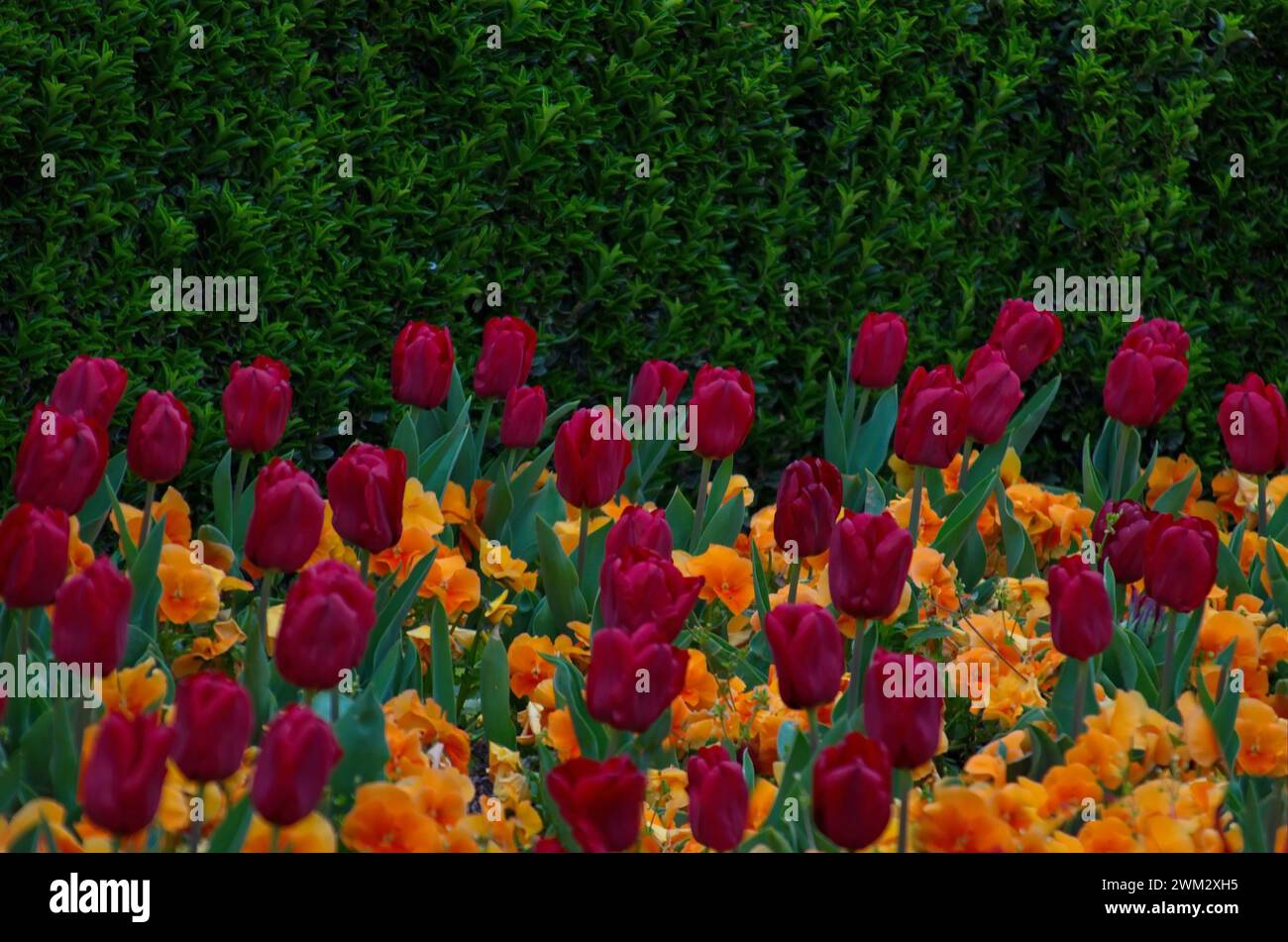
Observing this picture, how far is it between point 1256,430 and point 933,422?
0.65 m

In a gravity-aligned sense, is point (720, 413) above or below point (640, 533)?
above

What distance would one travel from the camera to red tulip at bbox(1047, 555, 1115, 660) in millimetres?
2383

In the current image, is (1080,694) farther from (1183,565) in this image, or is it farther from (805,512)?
(805,512)

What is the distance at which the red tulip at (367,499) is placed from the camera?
2479mm

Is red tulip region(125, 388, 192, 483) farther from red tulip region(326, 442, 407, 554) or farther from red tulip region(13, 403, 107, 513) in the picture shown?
red tulip region(326, 442, 407, 554)

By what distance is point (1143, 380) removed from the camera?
3.45m

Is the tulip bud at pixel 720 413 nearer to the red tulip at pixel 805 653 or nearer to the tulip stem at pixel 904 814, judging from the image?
the red tulip at pixel 805 653

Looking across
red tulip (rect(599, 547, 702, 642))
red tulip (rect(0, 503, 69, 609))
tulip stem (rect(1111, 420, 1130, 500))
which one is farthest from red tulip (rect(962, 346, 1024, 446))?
red tulip (rect(0, 503, 69, 609))

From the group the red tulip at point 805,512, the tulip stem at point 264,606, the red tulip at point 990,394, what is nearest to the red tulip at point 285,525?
the tulip stem at point 264,606

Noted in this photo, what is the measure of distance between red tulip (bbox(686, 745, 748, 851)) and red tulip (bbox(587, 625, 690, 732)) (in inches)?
5.1

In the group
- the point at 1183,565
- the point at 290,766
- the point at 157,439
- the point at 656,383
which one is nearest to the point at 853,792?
the point at 290,766
